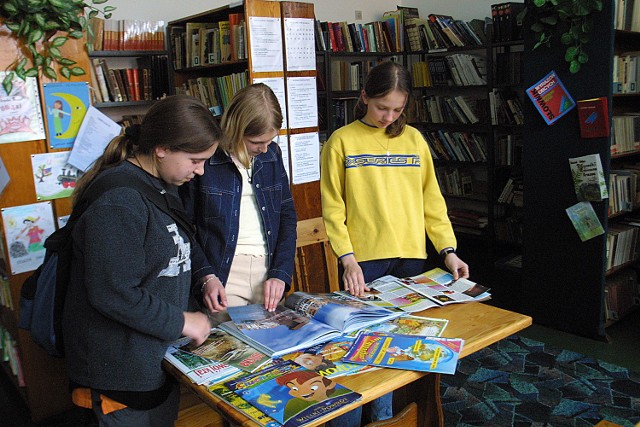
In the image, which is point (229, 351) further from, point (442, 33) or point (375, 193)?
point (442, 33)

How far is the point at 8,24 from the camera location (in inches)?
96.7

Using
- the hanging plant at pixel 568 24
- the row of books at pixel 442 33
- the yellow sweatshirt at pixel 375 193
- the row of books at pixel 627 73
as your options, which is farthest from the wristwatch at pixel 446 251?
the row of books at pixel 442 33

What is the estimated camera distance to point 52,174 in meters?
2.70

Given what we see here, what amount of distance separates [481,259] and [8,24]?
3969mm

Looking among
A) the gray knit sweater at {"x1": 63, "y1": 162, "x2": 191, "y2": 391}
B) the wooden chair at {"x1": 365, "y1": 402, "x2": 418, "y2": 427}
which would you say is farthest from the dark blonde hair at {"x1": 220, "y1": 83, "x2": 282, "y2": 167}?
the wooden chair at {"x1": 365, "y1": 402, "x2": 418, "y2": 427}

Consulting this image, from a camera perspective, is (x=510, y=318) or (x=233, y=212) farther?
(x=233, y=212)

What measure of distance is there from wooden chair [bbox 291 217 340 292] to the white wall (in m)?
3.33

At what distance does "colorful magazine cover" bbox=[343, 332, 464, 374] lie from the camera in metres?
1.37

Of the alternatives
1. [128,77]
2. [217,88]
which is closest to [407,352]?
[217,88]

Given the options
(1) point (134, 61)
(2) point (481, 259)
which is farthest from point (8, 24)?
(2) point (481, 259)

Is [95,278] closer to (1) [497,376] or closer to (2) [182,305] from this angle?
(2) [182,305]

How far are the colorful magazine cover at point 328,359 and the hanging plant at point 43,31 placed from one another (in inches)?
73.6

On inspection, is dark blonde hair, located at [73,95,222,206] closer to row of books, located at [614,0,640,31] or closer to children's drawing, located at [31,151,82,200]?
children's drawing, located at [31,151,82,200]

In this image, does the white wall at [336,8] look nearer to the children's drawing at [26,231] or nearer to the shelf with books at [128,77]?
the shelf with books at [128,77]
